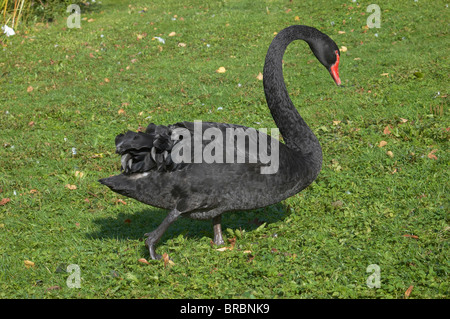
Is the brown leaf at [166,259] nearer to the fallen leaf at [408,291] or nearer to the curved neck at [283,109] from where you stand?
the curved neck at [283,109]

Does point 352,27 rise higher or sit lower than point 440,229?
higher

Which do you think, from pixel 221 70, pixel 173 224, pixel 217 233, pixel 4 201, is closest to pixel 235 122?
pixel 221 70

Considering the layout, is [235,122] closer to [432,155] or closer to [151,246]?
[432,155]

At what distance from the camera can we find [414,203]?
535 cm

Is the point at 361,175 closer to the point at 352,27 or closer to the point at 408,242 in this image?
the point at 408,242

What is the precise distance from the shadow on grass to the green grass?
21mm

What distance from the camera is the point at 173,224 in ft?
18.3

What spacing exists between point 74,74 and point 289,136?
665cm

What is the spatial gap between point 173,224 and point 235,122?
2.71 meters

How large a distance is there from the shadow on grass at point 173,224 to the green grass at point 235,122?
0.02 m

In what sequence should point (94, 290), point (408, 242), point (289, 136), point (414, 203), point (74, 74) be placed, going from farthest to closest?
point (74, 74), point (414, 203), point (289, 136), point (408, 242), point (94, 290)

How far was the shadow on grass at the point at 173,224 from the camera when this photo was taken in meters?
5.31
